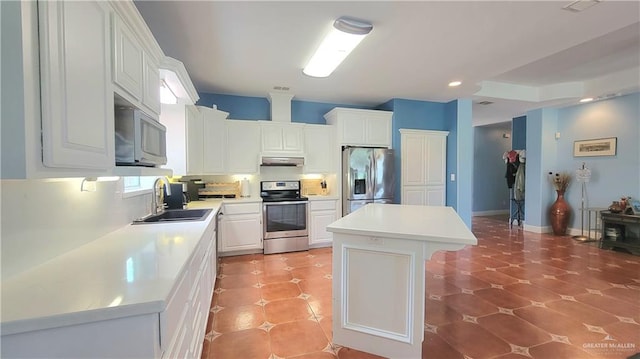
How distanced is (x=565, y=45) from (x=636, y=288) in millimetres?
2634

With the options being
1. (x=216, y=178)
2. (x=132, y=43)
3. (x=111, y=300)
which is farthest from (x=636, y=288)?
(x=216, y=178)

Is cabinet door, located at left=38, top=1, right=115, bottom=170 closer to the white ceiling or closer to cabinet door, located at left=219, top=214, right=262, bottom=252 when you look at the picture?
the white ceiling

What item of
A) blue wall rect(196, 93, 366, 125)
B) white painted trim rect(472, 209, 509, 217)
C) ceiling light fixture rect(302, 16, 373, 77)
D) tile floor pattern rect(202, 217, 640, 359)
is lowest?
tile floor pattern rect(202, 217, 640, 359)

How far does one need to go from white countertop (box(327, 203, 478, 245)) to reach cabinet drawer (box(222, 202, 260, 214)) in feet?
6.65

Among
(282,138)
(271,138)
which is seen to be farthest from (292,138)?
(271,138)

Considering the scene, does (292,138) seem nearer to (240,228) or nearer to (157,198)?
(240,228)

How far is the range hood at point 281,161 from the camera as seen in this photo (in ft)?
14.6

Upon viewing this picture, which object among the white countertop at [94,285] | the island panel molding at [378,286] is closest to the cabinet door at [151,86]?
the white countertop at [94,285]

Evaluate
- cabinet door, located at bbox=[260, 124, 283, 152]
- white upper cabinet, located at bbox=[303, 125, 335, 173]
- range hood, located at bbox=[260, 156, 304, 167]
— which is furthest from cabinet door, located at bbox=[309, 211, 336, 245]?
cabinet door, located at bbox=[260, 124, 283, 152]

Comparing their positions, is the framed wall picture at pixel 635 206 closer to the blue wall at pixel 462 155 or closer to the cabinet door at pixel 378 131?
the blue wall at pixel 462 155

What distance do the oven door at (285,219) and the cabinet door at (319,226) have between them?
0.14 m

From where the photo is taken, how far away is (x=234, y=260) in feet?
13.1

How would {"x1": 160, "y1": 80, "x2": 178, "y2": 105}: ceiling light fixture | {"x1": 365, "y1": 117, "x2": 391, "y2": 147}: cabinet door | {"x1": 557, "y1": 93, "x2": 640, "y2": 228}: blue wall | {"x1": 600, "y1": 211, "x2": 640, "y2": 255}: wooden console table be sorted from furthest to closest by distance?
{"x1": 365, "y1": 117, "x2": 391, "y2": 147}: cabinet door → {"x1": 557, "y1": 93, "x2": 640, "y2": 228}: blue wall → {"x1": 600, "y1": 211, "x2": 640, "y2": 255}: wooden console table → {"x1": 160, "y1": 80, "x2": 178, "y2": 105}: ceiling light fixture

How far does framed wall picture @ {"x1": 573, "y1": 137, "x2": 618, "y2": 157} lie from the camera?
183 inches
